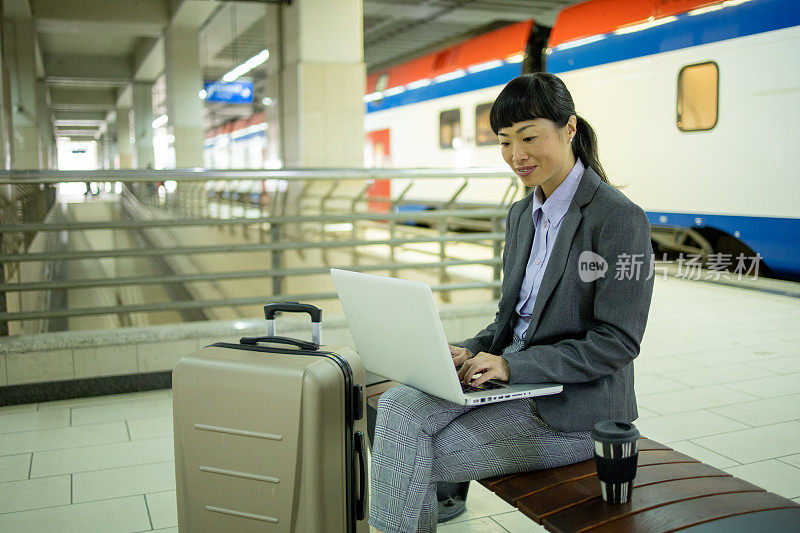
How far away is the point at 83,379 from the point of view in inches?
166

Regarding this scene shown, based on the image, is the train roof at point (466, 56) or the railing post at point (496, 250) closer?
the railing post at point (496, 250)

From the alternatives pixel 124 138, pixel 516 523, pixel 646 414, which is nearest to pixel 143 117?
pixel 124 138

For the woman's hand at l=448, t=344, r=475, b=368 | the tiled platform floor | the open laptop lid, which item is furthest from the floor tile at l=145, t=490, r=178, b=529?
the woman's hand at l=448, t=344, r=475, b=368

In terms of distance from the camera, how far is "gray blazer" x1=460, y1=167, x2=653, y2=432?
1.81m

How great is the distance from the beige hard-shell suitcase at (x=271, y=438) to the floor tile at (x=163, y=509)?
71cm

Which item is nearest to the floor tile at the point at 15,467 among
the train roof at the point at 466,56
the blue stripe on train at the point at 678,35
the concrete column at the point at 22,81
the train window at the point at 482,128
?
the blue stripe on train at the point at 678,35

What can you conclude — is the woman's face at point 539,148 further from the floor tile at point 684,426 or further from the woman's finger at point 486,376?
the floor tile at point 684,426

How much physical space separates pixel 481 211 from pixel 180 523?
11.7 ft

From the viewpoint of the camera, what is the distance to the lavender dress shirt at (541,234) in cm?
202

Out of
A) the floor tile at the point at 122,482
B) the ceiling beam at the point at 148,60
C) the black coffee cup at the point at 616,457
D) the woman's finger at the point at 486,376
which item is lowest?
the floor tile at the point at 122,482

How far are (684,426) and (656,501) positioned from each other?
88.1 inches

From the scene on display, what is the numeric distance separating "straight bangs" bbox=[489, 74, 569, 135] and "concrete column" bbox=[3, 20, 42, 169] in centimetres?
1530

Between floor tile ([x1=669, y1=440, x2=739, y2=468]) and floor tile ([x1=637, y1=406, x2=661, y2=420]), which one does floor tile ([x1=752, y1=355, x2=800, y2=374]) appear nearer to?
floor tile ([x1=637, y1=406, x2=661, y2=420])

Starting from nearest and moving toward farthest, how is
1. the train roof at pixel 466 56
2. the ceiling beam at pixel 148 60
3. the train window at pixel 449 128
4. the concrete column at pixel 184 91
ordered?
the train roof at pixel 466 56
the train window at pixel 449 128
the concrete column at pixel 184 91
the ceiling beam at pixel 148 60
